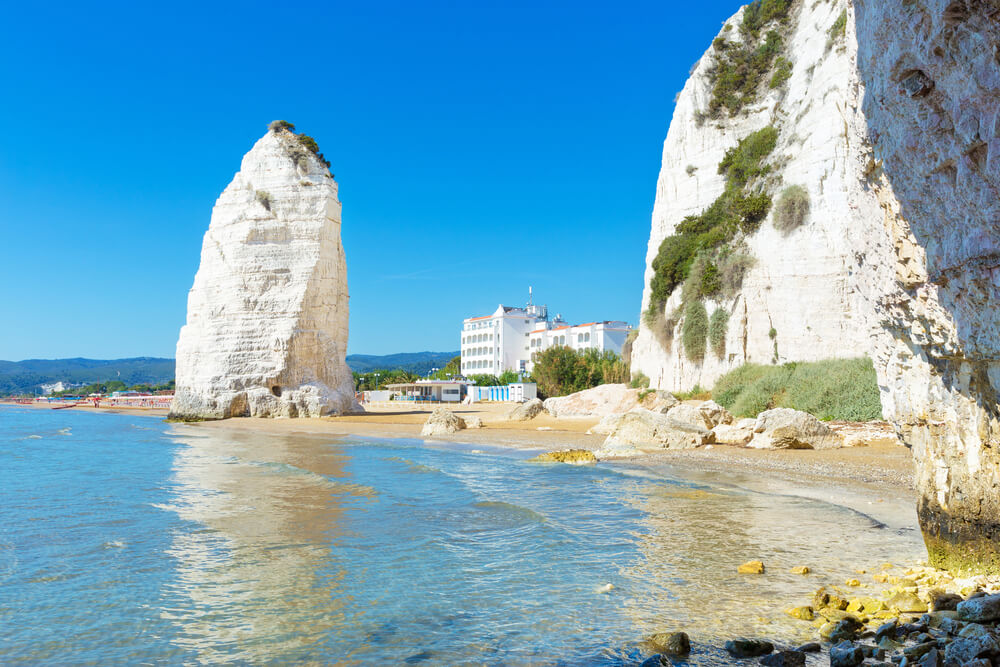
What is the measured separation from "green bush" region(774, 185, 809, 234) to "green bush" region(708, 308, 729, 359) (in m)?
3.59

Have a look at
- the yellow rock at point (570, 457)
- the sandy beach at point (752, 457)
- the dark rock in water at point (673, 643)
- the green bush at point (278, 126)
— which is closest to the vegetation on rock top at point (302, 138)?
the green bush at point (278, 126)

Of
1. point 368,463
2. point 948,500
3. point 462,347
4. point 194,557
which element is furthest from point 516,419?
point 462,347

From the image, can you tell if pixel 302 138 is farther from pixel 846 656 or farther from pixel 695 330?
pixel 846 656

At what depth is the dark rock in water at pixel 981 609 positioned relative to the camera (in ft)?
14.1

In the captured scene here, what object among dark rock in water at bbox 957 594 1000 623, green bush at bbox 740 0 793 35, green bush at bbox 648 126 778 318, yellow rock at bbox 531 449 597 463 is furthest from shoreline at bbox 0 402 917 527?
green bush at bbox 740 0 793 35

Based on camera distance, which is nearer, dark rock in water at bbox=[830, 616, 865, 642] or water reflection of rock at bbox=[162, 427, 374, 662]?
dark rock in water at bbox=[830, 616, 865, 642]

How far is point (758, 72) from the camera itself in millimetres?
29438

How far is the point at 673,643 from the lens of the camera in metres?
4.61

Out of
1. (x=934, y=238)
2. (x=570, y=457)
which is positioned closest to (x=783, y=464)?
(x=570, y=457)

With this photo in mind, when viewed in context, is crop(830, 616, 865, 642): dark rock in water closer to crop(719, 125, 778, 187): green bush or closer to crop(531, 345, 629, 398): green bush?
crop(719, 125, 778, 187): green bush

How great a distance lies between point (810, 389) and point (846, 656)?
16226mm

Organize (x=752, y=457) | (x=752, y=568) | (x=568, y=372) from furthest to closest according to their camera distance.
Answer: (x=568, y=372), (x=752, y=457), (x=752, y=568)

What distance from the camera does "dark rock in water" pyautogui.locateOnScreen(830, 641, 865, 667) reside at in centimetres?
407

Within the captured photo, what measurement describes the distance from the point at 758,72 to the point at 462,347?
225 ft
